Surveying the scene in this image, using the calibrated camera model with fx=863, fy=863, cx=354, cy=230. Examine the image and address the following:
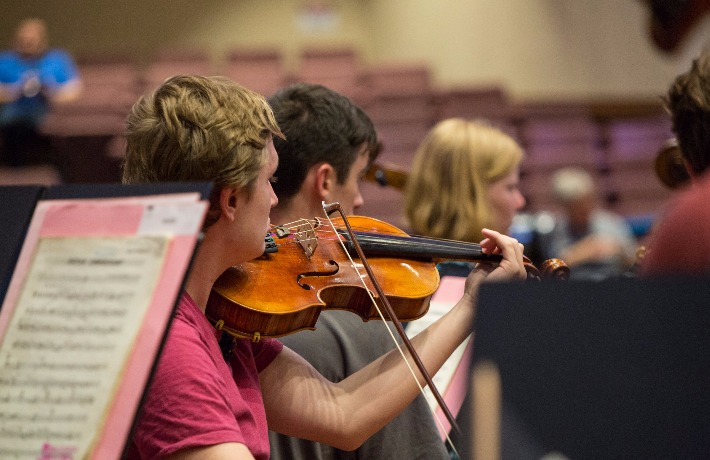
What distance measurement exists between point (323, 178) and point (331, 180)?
2 cm

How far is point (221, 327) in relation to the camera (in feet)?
4.69

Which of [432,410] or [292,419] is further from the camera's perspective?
[432,410]

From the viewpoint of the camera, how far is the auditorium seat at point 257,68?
7.97 meters

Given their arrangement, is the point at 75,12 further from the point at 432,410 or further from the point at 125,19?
the point at 432,410

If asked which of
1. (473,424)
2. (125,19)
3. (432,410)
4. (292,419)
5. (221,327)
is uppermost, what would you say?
(473,424)

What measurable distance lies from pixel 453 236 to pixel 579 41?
268 inches

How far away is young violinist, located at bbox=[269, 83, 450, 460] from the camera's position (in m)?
1.87

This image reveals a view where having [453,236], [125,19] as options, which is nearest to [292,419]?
[453,236]

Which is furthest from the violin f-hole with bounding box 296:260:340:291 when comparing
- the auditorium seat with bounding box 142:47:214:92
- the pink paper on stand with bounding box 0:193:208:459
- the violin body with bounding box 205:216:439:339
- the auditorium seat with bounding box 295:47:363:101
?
the auditorium seat with bounding box 142:47:214:92

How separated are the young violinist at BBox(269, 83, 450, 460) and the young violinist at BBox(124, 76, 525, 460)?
22 centimetres

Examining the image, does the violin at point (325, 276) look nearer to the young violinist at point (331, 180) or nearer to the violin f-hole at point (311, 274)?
the violin f-hole at point (311, 274)

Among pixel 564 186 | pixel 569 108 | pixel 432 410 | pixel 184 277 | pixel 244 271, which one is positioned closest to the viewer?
pixel 184 277

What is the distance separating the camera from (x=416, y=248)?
5.89ft

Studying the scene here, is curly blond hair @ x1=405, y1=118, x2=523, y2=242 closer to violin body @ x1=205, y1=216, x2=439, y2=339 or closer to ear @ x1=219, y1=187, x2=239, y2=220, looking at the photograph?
violin body @ x1=205, y1=216, x2=439, y2=339
